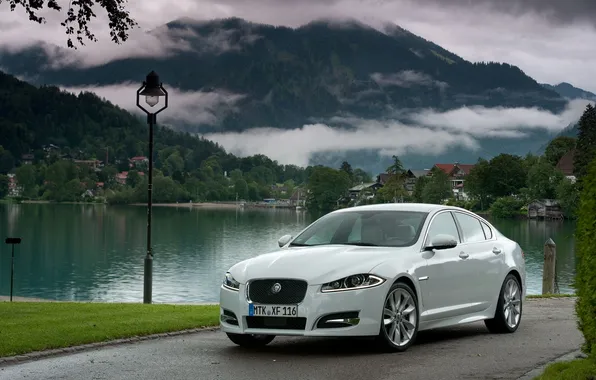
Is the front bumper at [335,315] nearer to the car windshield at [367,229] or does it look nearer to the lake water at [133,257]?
the car windshield at [367,229]

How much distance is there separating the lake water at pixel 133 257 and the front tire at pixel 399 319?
1753 centimetres

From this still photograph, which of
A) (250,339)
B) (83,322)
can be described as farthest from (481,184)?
(250,339)

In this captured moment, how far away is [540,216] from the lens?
173125 mm

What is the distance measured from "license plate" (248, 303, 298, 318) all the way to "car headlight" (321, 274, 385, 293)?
0.39 meters

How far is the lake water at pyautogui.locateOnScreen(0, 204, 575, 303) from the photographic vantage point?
60.6 meters

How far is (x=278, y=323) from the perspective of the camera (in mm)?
10977

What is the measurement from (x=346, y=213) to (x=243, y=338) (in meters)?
2.14

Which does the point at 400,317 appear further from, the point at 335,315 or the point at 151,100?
the point at 151,100

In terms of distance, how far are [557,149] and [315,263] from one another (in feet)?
606

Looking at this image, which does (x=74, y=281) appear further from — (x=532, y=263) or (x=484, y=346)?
(x=484, y=346)

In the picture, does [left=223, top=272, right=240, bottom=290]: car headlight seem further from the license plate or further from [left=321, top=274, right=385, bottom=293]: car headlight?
[left=321, top=274, right=385, bottom=293]: car headlight

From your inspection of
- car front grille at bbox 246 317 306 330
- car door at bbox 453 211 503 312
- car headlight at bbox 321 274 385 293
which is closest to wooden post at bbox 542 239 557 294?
car door at bbox 453 211 503 312

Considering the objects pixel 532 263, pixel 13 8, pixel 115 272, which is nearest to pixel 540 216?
pixel 532 263

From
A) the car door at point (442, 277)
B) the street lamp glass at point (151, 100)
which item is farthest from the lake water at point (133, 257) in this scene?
the car door at point (442, 277)
